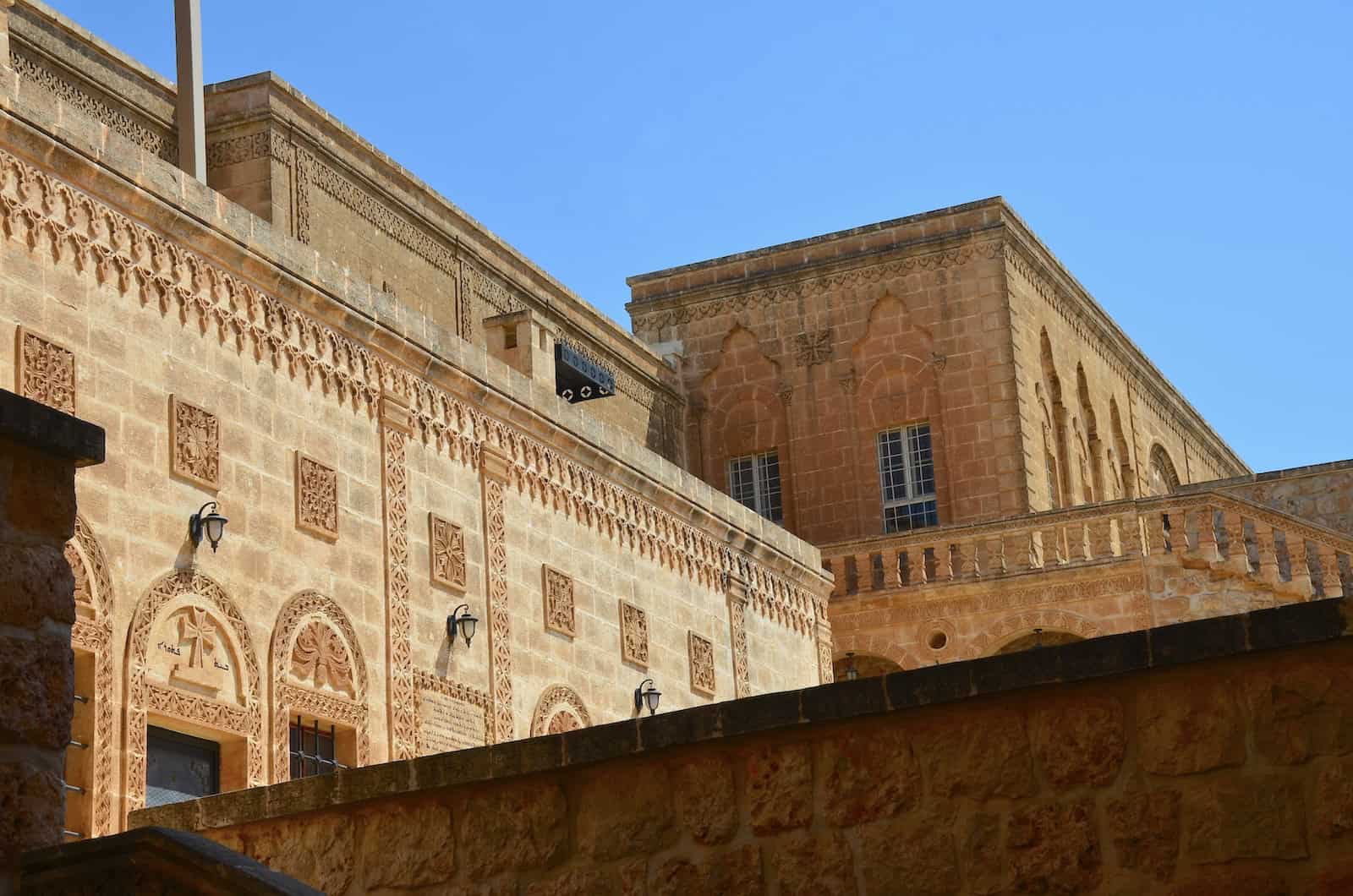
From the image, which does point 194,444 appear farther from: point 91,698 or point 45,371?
point 91,698

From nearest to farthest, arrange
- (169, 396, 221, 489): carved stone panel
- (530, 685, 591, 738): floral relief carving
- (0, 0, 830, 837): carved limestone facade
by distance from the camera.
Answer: (0, 0, 830, 837): carved limestone facade → (169, 396, 221, 489): carved stone panel → (530, 685, 591, 738): floral relief carving

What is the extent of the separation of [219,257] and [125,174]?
1.05m

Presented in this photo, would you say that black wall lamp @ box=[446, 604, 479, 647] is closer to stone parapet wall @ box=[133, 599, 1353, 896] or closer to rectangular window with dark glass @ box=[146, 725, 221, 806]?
rectangular window with dark glass @ box=[146, 725, 221, 806]

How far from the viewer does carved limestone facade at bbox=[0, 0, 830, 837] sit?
39.0 feet

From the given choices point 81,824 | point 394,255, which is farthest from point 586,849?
point 394,255

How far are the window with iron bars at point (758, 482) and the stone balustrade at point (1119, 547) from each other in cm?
368

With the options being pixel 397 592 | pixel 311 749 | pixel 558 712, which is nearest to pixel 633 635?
pixel 558 712

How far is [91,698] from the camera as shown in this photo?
11.4 meters

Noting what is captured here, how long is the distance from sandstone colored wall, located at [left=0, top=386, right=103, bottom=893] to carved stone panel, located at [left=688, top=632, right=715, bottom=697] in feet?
49.0

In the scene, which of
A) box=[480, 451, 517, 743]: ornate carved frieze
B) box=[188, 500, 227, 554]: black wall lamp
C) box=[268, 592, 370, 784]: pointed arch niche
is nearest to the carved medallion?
box=[268, 592, 370, 784]: pointed arch niche

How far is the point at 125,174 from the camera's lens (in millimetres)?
12555

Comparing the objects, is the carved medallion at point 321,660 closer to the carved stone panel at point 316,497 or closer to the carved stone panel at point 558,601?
the carved stone panel at point 316,497

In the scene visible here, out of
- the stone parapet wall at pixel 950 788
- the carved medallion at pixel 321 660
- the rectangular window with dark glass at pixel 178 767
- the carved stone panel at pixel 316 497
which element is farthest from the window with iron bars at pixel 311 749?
the stone parapet wall at pixel 950 788

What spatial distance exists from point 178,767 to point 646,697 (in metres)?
6.27
